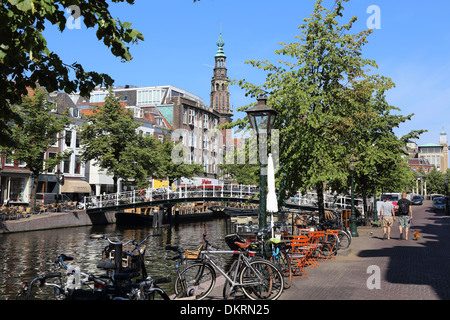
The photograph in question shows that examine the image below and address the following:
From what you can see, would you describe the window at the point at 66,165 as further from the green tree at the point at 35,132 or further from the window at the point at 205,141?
the window at the point at 205,141

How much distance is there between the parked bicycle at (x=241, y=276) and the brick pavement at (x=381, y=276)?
0.37m

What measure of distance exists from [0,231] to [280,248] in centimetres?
2466

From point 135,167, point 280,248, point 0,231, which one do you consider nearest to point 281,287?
point 280,248

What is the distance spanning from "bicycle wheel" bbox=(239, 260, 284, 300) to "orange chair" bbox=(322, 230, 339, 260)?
5.79 meters

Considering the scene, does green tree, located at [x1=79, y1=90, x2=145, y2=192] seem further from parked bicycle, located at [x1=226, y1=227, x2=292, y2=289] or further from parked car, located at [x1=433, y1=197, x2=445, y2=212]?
parked car, located at [x1=433, y1=197, x2=445, y2=212]

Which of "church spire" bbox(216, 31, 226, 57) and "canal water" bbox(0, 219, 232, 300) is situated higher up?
→ "church spire" bbox(216, 31, 226, 57)

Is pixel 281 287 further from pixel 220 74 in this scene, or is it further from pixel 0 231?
pixel 220 74

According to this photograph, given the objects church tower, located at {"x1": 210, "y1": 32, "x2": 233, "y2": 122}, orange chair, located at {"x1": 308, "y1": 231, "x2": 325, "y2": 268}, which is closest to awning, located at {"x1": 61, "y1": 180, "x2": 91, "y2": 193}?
orange chair, located at {"x1": 308, "y1": 231, "x2": 325, "y2": 268}

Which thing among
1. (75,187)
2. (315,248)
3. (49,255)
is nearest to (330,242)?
(315,248)

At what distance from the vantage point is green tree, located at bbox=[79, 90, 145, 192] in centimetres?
4006

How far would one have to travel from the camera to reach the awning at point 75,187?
46250 mm

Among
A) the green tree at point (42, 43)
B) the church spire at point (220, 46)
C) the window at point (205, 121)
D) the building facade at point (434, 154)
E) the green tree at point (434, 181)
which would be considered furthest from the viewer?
the building facade at point (434, 154)

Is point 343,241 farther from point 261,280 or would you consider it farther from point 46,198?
point 46,198

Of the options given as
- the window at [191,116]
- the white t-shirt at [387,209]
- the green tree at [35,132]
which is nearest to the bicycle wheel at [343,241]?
the white t-shirt at [387,209]
